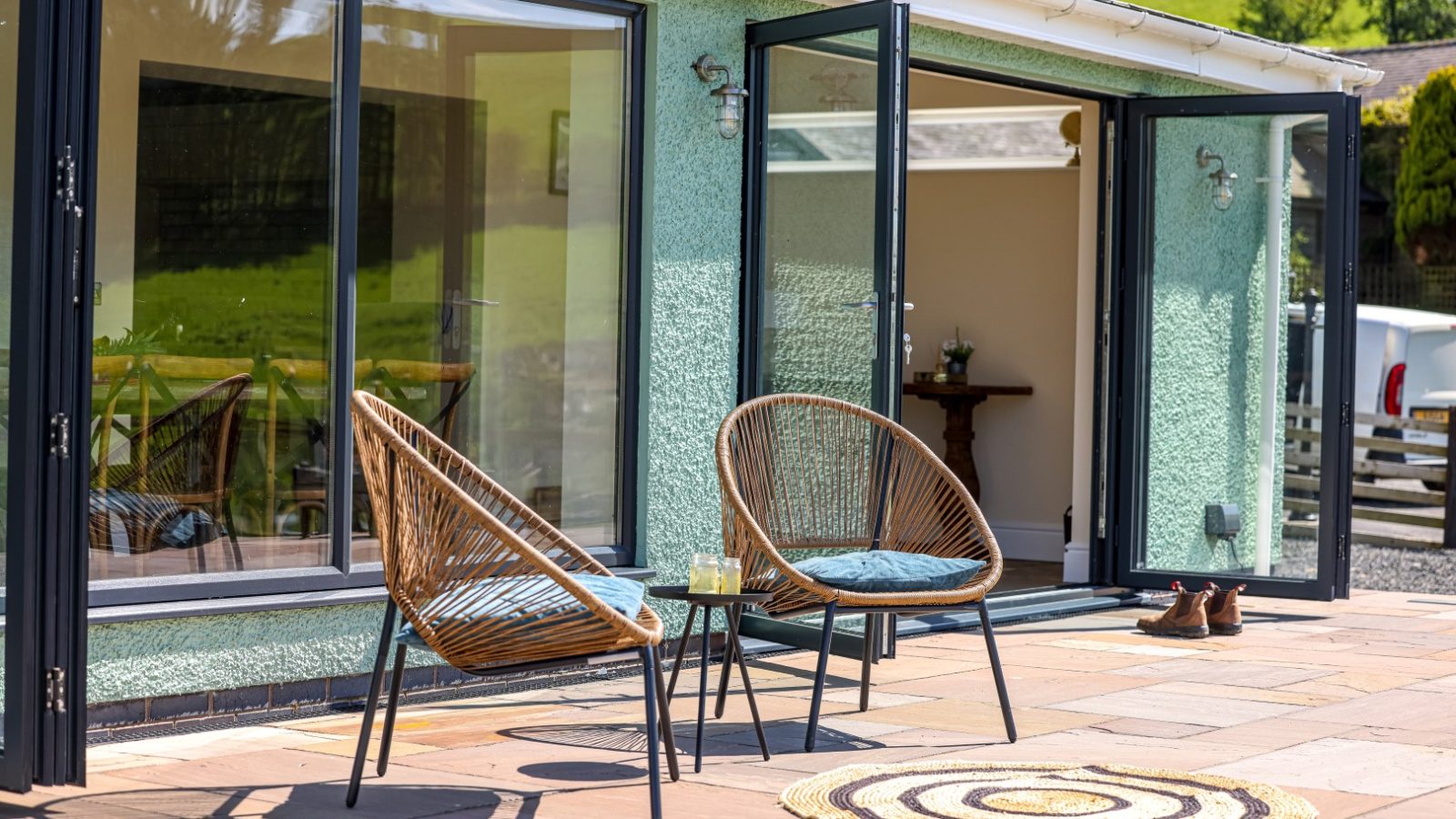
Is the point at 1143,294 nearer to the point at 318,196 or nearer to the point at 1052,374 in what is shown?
the point at 1052,374

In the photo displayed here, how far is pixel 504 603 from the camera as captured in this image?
Answer: 3.40m

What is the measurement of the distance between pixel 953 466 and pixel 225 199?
15.9 ft

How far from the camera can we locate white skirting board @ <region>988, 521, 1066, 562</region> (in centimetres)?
862

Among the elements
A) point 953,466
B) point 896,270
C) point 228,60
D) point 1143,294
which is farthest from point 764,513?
point 953,466

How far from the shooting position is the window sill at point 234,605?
4125 millimetres

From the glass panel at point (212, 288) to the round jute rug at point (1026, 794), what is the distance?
1747mm

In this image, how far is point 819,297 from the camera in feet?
18.5

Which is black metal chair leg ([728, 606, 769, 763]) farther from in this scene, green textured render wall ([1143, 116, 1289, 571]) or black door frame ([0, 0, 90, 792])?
green textured render wall ([1143, 116, 1289, 571])

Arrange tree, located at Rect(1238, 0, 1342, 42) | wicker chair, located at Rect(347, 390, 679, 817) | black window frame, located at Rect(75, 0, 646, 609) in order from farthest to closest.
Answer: tree, located at Rect(1238, 0, 1342, 42) → black window frame, located at Rect(75, 0, 646, 609) → wicker chair, located at Rect(347, 390, 679, 817)

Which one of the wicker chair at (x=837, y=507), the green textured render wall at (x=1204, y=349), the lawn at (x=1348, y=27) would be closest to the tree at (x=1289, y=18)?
the lawn at (x=1348, y=27)

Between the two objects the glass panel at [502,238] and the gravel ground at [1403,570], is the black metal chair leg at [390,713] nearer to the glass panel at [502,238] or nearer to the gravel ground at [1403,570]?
the glass panel at [502,238]

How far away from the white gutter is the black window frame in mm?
3041

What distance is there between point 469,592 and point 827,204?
2.53 metres

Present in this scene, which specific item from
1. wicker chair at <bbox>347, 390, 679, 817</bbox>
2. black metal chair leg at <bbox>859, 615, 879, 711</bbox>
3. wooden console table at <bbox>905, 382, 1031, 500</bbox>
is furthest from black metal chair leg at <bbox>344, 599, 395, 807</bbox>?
wooden console table at <bbox>905, 382, 1031, 500</bbox>
